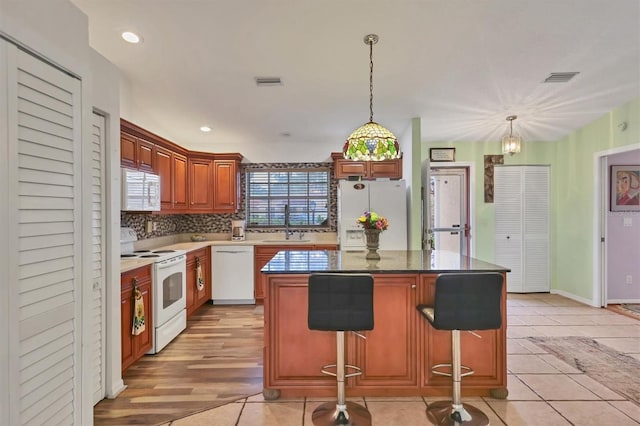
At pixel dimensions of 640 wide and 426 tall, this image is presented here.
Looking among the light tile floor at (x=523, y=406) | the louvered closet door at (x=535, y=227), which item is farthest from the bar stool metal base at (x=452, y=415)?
the louvered closet door at (x=535, y=227)

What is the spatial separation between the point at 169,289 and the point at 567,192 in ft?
18.3

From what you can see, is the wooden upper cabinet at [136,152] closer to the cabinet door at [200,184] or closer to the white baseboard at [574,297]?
the cabinet door at [200,184]

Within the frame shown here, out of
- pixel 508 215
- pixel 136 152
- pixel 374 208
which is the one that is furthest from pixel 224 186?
pixel 508 215

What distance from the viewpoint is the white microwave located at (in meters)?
3.00

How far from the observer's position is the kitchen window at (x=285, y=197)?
18.0 ft

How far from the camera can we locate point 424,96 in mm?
3578

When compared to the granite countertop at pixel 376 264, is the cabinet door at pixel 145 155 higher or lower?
higher

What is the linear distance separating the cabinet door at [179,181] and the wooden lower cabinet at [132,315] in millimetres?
1507

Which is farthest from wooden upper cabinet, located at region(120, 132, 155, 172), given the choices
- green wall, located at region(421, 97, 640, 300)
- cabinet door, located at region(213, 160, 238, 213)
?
green wall, located at region(421, 97, 640, 300)

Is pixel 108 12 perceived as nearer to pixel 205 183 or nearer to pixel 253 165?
pixel 205 183

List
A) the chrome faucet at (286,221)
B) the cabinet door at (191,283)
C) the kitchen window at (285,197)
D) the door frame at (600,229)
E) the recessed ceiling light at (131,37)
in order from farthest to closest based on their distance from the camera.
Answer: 1. the kitchen window at (285,197)
2. the chrome faucet at (286,221)
3. the door frame at (600,229)
4. the cabinet door at (191,283)
5. the recessed ceiling light at (131,37)

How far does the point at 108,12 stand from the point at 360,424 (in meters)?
3.19

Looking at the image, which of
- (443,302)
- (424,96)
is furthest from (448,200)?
(443,302)

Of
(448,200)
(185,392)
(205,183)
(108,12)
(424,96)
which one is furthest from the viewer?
(448,200)
